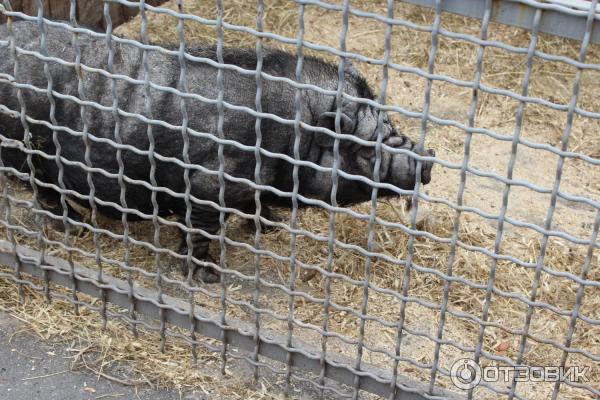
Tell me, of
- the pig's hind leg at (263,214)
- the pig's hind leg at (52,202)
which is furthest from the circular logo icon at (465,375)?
the pig's hind leg at (52,202)

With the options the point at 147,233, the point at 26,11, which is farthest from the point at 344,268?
the point at 26,11

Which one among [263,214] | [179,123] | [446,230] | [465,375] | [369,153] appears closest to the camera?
[465,375]

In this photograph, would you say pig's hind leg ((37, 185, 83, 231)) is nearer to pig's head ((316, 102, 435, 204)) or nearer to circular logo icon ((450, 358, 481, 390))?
pig's head ((316, 102, 435, 204))

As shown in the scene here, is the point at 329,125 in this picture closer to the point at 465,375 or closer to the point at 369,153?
the point at 369,153

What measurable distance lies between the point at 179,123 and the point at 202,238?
81 centimetres

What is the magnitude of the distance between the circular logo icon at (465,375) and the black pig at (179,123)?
1064 mm

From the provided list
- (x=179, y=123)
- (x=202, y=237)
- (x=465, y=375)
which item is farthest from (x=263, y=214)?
(x=465, y=375)

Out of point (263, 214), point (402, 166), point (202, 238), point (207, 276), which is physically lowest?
point (207, 276)

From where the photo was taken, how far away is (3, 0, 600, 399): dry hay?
4430 mm

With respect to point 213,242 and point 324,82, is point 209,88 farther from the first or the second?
point 213,242

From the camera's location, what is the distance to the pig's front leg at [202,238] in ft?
15.2

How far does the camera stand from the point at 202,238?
15.8 ft

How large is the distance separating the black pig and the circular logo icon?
41.9 inches

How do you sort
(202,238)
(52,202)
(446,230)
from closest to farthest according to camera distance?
(202,238) → (52,202) → (446,230)
